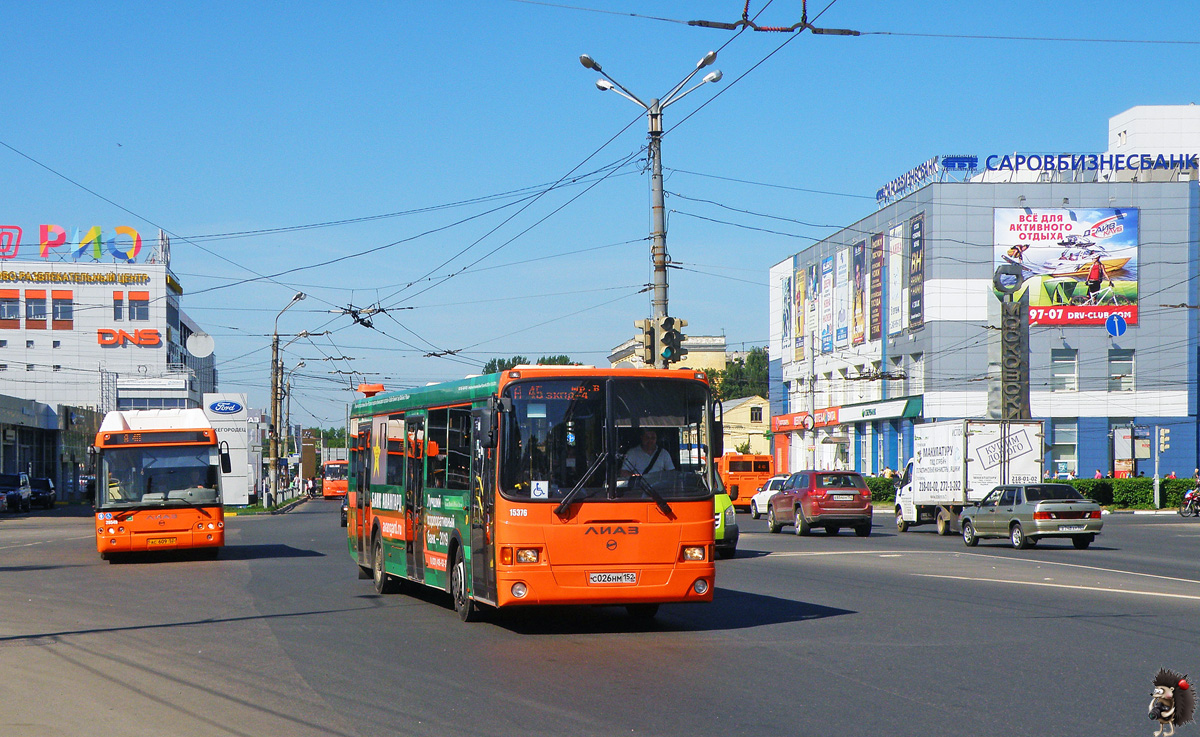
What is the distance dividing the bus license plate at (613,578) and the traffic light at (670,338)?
992 cm

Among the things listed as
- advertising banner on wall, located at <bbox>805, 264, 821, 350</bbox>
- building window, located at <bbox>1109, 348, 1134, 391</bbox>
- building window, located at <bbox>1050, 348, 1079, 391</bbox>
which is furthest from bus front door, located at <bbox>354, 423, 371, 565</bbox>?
advertising banner on wall, located at <bbox>805, 264, 821, 350</bbox>

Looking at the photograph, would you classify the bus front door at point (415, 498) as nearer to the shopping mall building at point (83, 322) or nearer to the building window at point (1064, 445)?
the building window at point (1064, 445)

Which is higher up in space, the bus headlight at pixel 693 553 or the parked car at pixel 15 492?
the bus headlight at pixel 693 553

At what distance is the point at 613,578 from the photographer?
12.8m

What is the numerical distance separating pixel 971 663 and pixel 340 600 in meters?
8.57

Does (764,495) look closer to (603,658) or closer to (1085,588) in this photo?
(1085,588)

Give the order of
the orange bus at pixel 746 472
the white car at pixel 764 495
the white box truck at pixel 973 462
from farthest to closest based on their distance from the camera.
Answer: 1. the orange bus at pixel 746 472
2. the white car at pixel 764 495
3. the white box truck at pixel 973 462

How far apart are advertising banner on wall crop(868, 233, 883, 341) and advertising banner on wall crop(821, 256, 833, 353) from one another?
280 inches

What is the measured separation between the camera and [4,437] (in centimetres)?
7212

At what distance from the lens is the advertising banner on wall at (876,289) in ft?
251

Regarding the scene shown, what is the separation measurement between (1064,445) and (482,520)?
201ft

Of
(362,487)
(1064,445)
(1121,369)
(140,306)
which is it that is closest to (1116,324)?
(1121,369)

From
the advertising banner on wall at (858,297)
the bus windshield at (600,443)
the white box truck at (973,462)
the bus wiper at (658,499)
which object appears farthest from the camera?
the advertising banner on wall at (858,297)

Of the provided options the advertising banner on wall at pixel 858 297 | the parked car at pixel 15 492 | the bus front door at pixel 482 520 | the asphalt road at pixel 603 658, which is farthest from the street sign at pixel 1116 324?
the bus front door at pixel 482 520
